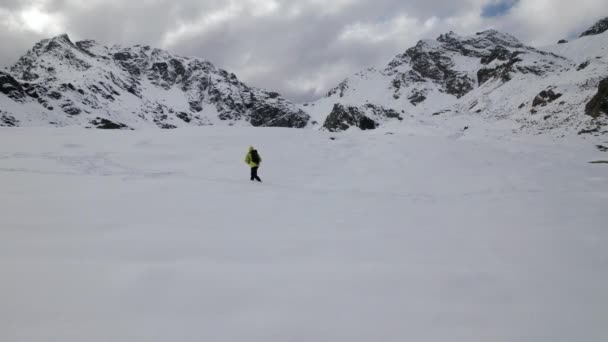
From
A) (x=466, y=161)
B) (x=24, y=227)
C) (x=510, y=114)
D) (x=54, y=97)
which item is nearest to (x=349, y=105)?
(x=510, y=114)

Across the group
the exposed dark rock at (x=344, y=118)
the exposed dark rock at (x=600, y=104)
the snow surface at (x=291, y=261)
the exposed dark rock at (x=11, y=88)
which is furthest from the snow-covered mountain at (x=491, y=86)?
the exposed dark rock at (x=11, y=88)

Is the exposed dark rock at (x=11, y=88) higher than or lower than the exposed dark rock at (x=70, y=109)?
higher

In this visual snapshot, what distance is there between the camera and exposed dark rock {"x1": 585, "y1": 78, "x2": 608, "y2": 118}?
88.5 ft

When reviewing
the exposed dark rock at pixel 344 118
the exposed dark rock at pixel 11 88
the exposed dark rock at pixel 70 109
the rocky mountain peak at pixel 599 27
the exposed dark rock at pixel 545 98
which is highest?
the rocky mountain peak at pixel 599 27

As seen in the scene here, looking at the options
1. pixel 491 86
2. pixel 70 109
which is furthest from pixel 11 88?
pixel 491 86

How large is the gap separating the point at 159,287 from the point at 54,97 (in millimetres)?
191298

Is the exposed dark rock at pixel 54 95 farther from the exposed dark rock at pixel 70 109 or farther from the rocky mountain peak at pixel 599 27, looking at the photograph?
the rocky mountain peak at pixel 599 27

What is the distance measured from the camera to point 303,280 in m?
3.51

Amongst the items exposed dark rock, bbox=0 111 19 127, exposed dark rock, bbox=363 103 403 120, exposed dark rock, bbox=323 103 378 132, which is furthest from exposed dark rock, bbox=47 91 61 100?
exposed dark rock, bbox=363 103 403 120

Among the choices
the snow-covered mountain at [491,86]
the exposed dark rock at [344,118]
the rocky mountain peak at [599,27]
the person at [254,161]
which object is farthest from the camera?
the rocky mountain peak at [599,27]

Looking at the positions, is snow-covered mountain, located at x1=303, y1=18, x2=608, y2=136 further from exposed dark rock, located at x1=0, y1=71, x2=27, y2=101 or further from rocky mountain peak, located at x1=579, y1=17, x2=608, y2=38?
exposed dark rock, located at x1=0, y1=71, x2=27, y2=101

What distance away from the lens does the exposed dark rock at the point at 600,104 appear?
2697cm

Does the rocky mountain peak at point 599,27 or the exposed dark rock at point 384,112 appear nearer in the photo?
the exposed dark rock at point 384,112

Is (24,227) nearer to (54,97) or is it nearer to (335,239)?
(335,239)
